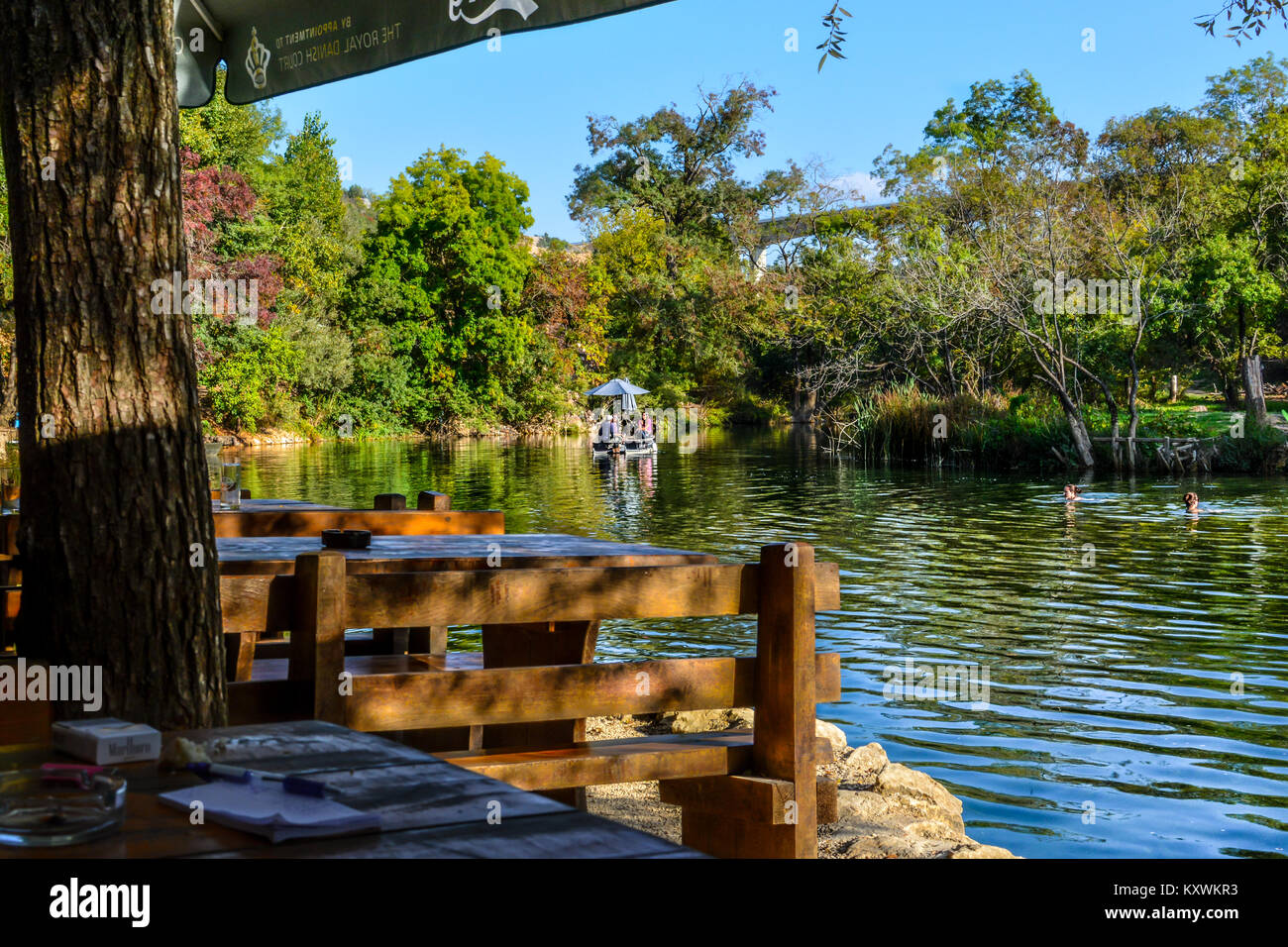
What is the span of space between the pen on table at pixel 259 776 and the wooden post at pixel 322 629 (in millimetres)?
1219

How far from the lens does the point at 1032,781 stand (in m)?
6.03

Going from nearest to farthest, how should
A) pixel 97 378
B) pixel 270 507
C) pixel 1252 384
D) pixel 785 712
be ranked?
pixel 97 378, pixel 785 712, pixel 270 507, pixel 1252 384

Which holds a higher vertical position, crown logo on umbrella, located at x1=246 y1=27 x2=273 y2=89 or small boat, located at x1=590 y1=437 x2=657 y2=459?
crown logo on umbrella, located at x1=246 y1=27 x2=273 y2=89

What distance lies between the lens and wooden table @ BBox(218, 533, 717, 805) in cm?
343

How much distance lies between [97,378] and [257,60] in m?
2.64

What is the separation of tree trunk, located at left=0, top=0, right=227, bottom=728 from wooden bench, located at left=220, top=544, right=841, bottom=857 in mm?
307

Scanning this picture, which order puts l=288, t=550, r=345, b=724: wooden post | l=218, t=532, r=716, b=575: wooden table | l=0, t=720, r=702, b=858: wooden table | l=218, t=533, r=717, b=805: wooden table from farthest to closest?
l=218, t=533, r=717, b=805: wooden table < l=218, t=532, r=716, b=575: wooden table < l=288, t=550, r=345, b=724: wooden post < l=0, t=720, r=702, b=858: wooden table

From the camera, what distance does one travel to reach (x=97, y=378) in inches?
107

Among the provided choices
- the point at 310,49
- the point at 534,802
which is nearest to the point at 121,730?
the point at 534,802

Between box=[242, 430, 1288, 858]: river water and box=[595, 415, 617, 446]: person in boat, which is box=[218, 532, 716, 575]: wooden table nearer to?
box=[242, 430, 1288, 858]: river water

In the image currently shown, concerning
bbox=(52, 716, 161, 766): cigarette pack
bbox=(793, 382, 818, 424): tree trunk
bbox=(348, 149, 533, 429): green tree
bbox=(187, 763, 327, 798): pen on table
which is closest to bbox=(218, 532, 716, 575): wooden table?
bbox=(52, 716, 161, 766): cigarette pack

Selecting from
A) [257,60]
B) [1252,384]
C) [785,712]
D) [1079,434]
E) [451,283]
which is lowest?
[785,712]

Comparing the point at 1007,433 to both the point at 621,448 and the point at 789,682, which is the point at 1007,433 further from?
the point at 789,682

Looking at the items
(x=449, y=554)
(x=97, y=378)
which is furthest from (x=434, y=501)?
(x=97, y=378)
